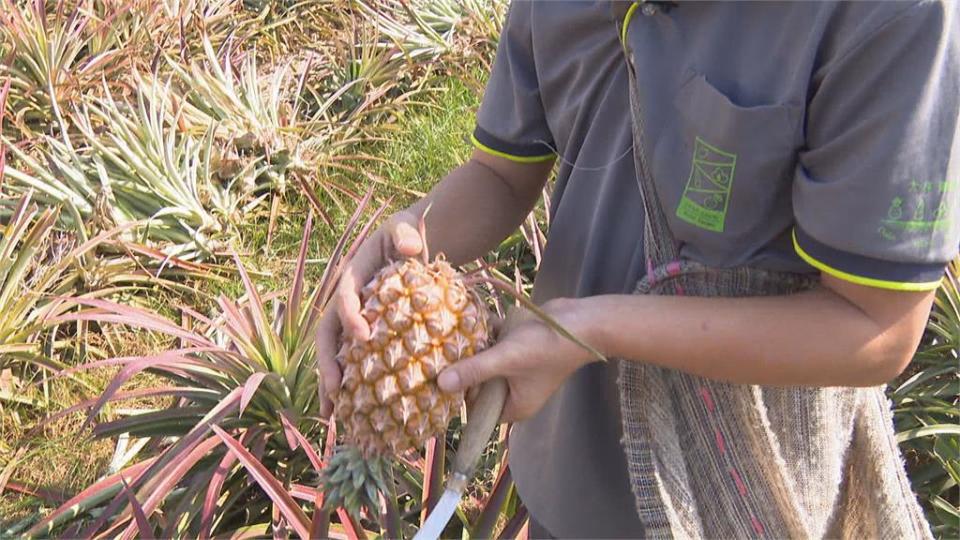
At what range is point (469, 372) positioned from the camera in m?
1.21

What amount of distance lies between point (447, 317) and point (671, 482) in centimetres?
43

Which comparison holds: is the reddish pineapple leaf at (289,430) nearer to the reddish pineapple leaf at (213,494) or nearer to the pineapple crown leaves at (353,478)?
the reddish pineapple leaf at (213,494)

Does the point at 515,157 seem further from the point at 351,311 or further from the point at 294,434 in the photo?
the point at 294,434

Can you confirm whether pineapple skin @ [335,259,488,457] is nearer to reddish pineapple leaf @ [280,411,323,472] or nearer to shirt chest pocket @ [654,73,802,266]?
shirt chest pocket @ [654,73,802,266]

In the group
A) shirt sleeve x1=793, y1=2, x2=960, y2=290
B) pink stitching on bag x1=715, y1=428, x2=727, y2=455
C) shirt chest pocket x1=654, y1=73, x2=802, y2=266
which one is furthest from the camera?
pink stitching on bag x1=715, y1=428, x2=727, y2=455

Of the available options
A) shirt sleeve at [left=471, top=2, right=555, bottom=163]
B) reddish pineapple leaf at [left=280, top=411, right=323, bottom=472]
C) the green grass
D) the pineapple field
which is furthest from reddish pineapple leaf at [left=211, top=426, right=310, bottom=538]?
the green grass

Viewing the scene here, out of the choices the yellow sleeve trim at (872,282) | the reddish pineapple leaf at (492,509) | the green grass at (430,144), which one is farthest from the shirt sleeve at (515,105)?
the green grass at (430,144)

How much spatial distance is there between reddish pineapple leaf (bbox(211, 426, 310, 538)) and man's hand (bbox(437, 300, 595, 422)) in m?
1.05

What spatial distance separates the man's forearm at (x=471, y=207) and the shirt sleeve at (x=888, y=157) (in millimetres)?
648

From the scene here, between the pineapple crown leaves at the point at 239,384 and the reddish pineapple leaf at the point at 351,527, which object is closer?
the reddish pineapple leaf at the point at 351,527

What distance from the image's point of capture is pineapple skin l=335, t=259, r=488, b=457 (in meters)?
1.26

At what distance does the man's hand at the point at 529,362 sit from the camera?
1208 mm

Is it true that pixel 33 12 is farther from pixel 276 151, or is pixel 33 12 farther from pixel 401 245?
pixel 401 245

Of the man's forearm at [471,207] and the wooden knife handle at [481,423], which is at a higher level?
the man's forearm at [471,207]
